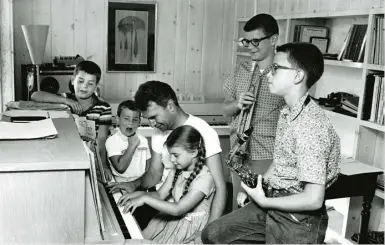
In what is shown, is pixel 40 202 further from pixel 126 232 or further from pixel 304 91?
pixel 304 91

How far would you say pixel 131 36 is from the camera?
181 inches

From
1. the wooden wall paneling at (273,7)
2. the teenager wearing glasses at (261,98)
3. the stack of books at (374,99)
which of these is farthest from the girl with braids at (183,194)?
the wooden wall paneling at (273,7)

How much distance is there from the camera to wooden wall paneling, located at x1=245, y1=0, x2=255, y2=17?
15.2 ft

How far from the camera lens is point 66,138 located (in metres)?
1.59

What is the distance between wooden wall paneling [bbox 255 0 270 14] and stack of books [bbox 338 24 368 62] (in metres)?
1.26

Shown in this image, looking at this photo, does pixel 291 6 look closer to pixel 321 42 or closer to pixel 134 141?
pixel 321 42

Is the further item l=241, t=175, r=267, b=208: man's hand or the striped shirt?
the striped shirt

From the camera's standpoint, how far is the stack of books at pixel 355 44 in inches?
121

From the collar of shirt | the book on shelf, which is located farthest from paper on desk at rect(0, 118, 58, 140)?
the book on shelf

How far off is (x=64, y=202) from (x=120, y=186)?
815 mm

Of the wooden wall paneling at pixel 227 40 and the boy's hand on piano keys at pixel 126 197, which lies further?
the wooden wall paneling at pixel 227 40

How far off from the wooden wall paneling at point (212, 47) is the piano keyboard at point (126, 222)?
310cm

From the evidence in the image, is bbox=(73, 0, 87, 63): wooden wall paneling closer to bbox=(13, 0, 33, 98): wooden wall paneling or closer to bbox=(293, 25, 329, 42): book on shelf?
A: bbox=(13, 0, 33, 98): wooden wall paneling

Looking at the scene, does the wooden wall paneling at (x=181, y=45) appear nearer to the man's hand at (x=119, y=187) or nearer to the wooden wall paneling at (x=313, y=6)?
the wooden wall paneling at (x=313, y=6)
